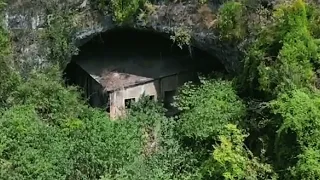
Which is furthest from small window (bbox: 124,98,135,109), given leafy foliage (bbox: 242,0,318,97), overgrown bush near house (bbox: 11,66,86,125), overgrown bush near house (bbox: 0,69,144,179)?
leafy foliage (bbox: 242,0,318,97)

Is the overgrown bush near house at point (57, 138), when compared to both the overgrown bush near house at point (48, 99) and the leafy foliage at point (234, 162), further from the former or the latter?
the leafy foliage at point (234, 162)

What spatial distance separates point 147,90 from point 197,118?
2.39 meters

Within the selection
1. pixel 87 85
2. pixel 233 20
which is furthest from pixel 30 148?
pixel 233 20

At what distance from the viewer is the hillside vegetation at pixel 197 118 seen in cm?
977

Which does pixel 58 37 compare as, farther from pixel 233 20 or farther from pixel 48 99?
pixel 233 20

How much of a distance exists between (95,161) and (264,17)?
14.4ft

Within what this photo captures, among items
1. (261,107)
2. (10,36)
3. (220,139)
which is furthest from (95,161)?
(10,36)

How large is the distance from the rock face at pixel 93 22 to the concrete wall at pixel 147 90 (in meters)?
1.18

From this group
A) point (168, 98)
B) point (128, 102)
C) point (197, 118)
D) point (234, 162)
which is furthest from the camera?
point (168, 98)

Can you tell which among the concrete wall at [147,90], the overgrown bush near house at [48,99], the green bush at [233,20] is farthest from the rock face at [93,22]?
the concrete wall at [147,90]

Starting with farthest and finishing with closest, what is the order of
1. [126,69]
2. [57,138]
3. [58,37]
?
1. [126,69]
2. [58,37]
3. [57,138]

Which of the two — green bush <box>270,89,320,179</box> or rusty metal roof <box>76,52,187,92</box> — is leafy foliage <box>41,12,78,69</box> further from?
green bush <box>270,89,320,179</box>

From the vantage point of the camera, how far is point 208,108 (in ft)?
37.8

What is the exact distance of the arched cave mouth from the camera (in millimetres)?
13422
